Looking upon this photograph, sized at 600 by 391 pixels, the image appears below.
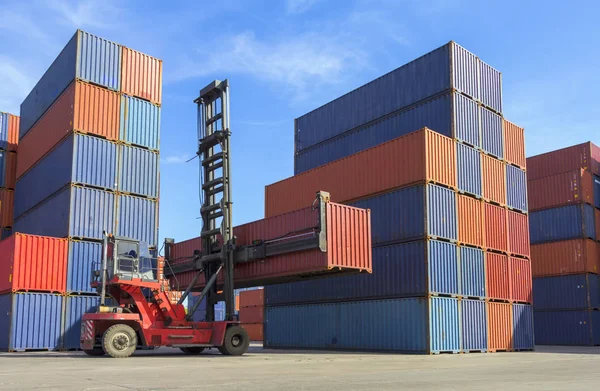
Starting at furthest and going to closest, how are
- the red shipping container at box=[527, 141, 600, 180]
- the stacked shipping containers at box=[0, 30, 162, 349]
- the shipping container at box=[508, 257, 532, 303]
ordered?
1. the red shipping container at box=[527, 141, 600, 180]
2. the shipping container at box=[508, 257, 532, 303]
3. the stacked shipping containers at box=[0, 30, 162, 349]

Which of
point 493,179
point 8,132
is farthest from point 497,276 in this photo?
point 8,132

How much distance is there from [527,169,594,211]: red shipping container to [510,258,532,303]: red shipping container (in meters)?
11.5

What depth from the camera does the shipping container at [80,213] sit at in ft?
86.7

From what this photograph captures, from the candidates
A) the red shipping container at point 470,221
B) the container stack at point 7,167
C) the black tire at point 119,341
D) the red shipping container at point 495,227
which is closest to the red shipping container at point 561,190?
the red shipping container at point 495,227

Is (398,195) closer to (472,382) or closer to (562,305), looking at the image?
(472,382)

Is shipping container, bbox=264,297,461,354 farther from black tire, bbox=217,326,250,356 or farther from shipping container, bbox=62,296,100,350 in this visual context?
shipping container, bbox=62,296,100,350

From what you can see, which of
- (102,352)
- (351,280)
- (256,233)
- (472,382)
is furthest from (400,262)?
(472,382)

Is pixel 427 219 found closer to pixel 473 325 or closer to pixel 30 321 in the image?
pixel 473 325

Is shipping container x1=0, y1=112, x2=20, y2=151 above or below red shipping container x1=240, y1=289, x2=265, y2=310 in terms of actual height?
above

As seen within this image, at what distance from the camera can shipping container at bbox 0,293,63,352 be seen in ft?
79.6

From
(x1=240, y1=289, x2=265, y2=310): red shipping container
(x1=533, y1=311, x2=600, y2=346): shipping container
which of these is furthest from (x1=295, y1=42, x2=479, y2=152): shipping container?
(x1=240, y1=289, x2=265, y2=310): red shipping container

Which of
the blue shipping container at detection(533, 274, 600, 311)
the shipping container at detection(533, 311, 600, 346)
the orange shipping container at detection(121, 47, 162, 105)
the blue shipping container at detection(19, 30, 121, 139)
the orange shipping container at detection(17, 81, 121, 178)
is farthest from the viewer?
the blue shipping container at detection(533, 274, 600, 311)

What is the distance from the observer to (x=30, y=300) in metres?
24.8

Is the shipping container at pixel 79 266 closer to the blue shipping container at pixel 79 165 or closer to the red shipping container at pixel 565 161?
the blue shipping container at pixel 79 165
